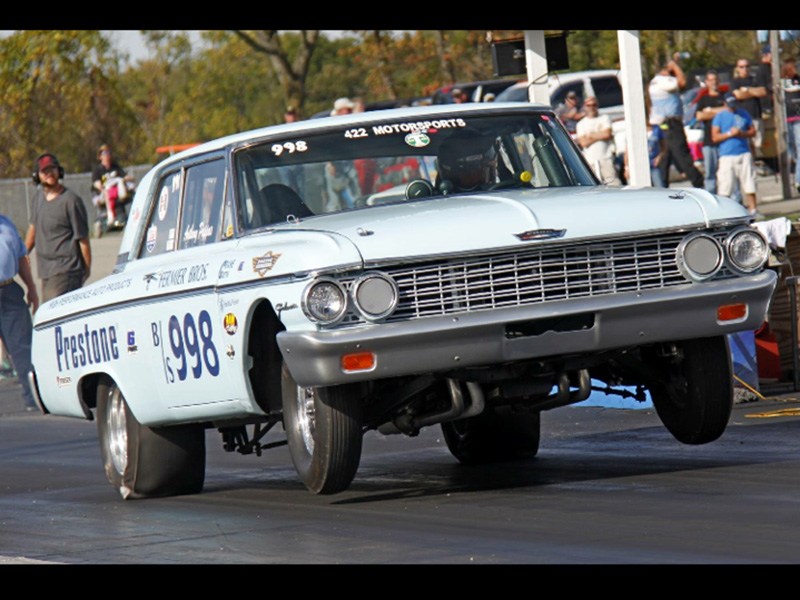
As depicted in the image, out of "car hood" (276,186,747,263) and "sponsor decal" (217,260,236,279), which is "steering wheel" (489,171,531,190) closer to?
"car hood" (276,186,747,263)

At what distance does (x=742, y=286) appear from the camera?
7.19m

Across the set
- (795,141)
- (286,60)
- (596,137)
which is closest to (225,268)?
(596,137)

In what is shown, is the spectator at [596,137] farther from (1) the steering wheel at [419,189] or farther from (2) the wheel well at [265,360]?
(2) the wheel well at [265,360]

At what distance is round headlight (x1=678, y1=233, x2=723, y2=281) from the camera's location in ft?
23.6

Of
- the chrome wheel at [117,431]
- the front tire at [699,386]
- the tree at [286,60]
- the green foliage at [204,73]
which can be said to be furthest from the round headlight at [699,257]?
the tree at [286,60]

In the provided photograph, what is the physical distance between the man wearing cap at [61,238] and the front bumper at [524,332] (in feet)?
27.4

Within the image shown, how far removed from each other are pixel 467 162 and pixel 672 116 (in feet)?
47.9

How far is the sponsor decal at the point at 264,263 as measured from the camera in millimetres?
7047

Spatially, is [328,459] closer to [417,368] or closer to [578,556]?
[417,368]

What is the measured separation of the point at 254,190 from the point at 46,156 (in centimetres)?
699

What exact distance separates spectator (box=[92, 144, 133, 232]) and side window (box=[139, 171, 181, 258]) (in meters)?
23.2

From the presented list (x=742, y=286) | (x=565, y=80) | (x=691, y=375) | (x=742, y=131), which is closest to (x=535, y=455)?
(x=691, y=375)

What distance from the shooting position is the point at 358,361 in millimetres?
6730

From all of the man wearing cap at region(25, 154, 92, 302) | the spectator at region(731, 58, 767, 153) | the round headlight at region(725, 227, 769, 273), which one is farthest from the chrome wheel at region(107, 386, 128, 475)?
the spectator at region(731, 58, 767, 153)
